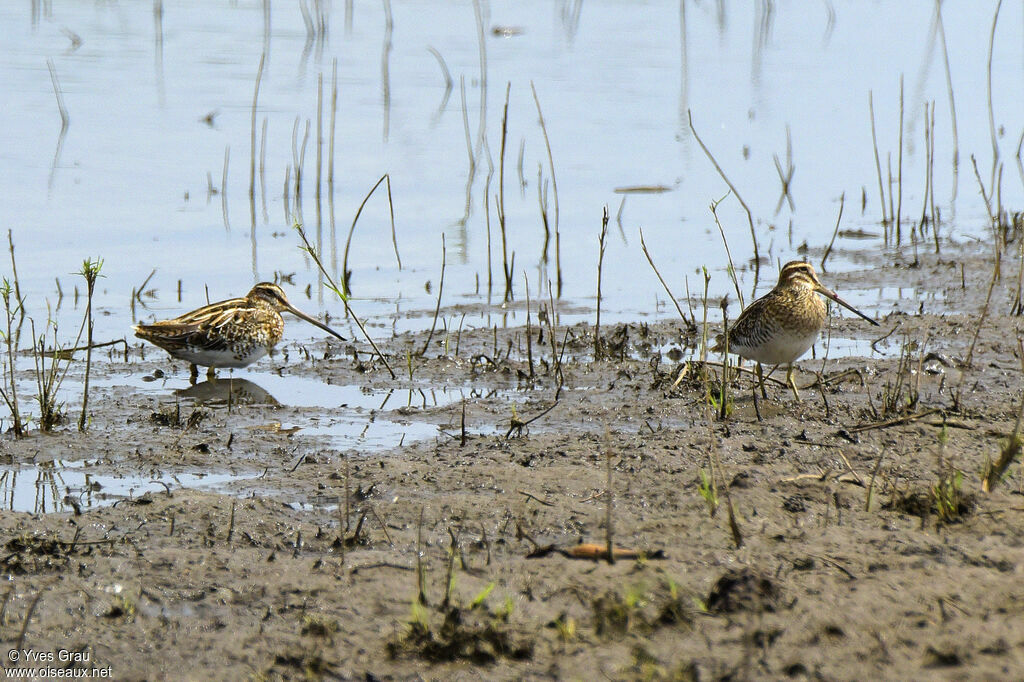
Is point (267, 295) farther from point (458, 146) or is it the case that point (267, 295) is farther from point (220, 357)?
point (458, 146)

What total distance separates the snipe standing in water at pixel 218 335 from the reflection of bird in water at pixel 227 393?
0.12m

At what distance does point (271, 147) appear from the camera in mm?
13820

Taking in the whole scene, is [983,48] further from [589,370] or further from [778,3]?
[589,370]

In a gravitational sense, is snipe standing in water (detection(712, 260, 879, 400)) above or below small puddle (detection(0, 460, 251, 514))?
above

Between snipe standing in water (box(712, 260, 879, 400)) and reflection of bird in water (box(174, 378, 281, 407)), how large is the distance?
260 cm

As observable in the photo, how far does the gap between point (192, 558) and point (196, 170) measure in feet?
29.9

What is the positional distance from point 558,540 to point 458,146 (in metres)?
9.54

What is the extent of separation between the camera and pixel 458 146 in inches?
549

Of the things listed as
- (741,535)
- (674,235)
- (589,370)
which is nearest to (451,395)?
(589,370)

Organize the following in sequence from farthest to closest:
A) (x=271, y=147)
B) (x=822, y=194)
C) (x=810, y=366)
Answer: (x=271, y=147) → (x=822, y=194) → (x=810, y=366)

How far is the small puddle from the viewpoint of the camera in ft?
17.7

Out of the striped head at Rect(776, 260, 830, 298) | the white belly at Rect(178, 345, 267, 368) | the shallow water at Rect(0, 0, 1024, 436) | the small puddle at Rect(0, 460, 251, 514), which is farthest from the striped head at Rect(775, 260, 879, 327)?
the small puddle at Rect(0, 460, 251, 514)

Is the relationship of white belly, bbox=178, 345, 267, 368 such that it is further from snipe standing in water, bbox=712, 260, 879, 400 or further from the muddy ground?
snipe standing in water, bbox=712, 260, 879, 400

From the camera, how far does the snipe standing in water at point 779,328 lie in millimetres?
6984
